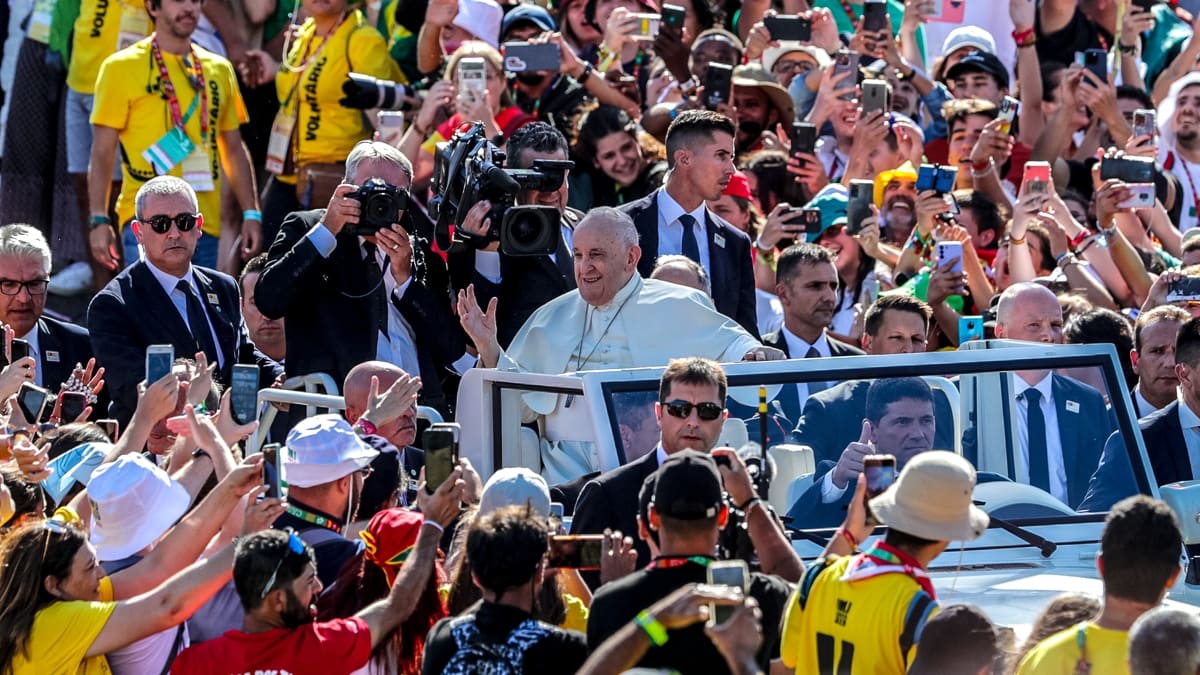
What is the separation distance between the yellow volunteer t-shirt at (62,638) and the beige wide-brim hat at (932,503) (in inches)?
84.5

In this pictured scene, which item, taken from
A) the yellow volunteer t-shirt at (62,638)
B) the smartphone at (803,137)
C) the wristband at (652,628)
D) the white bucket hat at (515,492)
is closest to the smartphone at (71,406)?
the yellow volunteer t-shirt at (62,638)

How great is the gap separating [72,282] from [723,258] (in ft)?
15.6

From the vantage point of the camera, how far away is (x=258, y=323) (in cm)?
952

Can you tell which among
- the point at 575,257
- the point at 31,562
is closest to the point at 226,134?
the point at 575,257

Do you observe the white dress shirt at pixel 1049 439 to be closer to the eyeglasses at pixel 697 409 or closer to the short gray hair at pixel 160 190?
the eyeglasses at pixel 697 409

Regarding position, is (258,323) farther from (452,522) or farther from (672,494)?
(672,494)

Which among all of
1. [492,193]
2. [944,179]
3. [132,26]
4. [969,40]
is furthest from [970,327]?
[132,26]

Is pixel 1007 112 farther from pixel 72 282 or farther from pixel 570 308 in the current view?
pixel 72 282

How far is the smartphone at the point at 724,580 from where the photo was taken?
426 centimetres

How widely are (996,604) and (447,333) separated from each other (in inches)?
118

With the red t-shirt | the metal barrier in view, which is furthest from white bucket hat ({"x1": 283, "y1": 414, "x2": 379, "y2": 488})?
the metal barrier

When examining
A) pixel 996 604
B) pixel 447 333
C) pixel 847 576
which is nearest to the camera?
pixel 847 576

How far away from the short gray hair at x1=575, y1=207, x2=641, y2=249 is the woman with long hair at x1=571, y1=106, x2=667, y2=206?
9.14 feet

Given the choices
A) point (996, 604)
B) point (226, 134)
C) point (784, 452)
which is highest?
point (226, 134)
